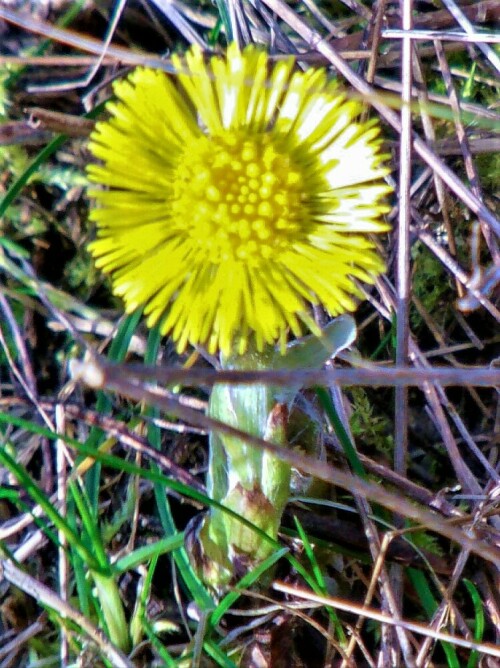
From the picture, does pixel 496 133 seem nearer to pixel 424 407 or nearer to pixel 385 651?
pixel 424 407

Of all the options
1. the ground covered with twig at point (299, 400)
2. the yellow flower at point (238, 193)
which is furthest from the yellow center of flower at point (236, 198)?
the ground covered with twig at point (299, 400)

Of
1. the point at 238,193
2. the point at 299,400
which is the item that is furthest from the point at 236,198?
the point at 299,400

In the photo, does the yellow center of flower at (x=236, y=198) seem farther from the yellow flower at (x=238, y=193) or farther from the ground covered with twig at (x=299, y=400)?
the ground covered with twig at (x=299, y=400)

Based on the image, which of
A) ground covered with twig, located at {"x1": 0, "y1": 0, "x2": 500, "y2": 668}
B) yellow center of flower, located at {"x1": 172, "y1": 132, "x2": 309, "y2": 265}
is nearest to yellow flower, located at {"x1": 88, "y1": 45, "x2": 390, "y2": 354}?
yellow center of flower, located at {"x1": 172, "y1": 132, "x2": 309, "y2": 265}

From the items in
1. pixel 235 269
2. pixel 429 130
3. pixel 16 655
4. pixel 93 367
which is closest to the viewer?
pixel 93 367

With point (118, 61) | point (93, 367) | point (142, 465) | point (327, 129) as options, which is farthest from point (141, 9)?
point (93, 367)

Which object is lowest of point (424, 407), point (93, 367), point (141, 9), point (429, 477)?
point (429, 477)

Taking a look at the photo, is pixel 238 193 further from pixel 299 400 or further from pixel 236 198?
pixel 299 400
